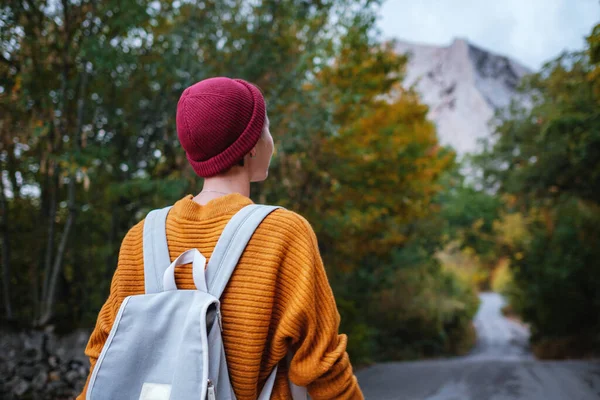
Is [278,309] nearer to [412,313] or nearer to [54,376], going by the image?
[54,376]

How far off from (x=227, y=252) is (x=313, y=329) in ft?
0.81

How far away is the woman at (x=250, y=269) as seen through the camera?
999 millimetres

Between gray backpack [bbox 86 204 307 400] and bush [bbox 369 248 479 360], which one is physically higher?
gray backpack [bbox 86 204 307 400]

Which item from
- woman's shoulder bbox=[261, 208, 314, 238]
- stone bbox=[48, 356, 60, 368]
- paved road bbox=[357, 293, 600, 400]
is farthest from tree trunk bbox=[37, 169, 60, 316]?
woman's shoulder bbox=[261, 208, 314, 238]

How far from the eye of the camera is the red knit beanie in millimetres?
1083

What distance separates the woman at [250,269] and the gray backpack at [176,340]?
4 cm

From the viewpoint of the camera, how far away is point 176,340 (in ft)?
3.08

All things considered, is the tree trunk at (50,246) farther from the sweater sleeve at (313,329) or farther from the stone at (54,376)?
the sweater sleeve at (313,329)

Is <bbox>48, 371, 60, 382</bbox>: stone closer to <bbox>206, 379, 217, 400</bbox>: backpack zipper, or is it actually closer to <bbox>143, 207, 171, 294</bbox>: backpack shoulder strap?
<bbox>143, 207, 171, 294</bbox>: backpack shoulder strap

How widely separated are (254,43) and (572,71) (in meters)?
9.41

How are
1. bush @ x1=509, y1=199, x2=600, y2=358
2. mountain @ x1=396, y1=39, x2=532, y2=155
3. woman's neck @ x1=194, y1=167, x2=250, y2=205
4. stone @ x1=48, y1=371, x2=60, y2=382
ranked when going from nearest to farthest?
woman's neck @ x1=194, y1=167, x2=250, y2=205, stone @ x1=48, y1=371, x2=60, y2=382, bush @ x1=509, y1=199, x2=600, y2=358, mountain @ x1=396, y1=39, x2=532, y2=155

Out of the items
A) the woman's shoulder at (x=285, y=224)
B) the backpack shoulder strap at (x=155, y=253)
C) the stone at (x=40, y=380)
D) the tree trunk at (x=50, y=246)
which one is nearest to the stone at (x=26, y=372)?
the stone at (x=40, y=380)

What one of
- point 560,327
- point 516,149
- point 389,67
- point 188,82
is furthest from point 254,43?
point 560,327

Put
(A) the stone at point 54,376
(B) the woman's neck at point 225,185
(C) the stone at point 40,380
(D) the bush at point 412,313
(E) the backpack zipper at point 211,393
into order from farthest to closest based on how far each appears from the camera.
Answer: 1. (D) the bush at point 412,313
2. (A) the stone at point 54,376
3. (C) the stone at point 40,380
4. (B) the woman's neck at point 225,185
5. (E) the backpack zipper at point 211,393
